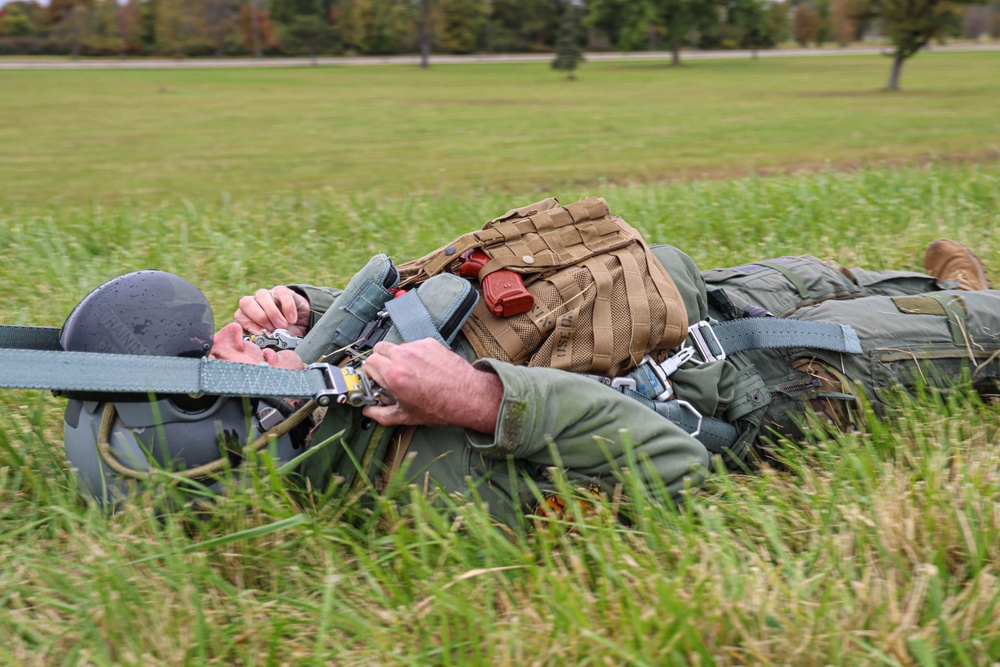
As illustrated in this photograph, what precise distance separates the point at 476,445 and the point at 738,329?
3.61 ft

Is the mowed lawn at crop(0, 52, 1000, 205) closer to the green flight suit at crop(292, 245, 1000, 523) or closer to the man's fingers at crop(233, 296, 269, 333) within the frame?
the green flight suit at crop(292, 245, 1000, 523)

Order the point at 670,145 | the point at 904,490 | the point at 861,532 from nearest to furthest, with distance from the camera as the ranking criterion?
the point at 861,532, the point at 904,490, the point at 670,145

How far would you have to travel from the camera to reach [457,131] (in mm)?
21406

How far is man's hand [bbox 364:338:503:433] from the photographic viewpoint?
2.22m

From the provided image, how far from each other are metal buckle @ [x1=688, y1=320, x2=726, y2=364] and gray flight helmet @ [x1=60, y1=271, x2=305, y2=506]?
133cm

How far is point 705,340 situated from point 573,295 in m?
0.50

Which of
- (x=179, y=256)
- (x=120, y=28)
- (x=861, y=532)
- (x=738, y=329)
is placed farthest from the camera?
(x=120, y=28)

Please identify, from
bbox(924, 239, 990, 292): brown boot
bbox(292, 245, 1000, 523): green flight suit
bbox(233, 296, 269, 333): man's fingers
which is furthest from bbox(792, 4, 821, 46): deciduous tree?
bbox(233, 296, 269, 333): man's fingers

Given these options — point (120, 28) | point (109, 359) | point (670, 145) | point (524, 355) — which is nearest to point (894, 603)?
point (524, 355)

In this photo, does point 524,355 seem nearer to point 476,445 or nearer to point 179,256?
point 476,445

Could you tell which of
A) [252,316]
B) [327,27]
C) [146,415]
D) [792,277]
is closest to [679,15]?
[327,27]

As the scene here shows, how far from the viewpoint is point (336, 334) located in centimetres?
263

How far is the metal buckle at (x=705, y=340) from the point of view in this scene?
110 inches

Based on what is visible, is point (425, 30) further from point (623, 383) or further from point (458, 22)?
point (623, 383)
